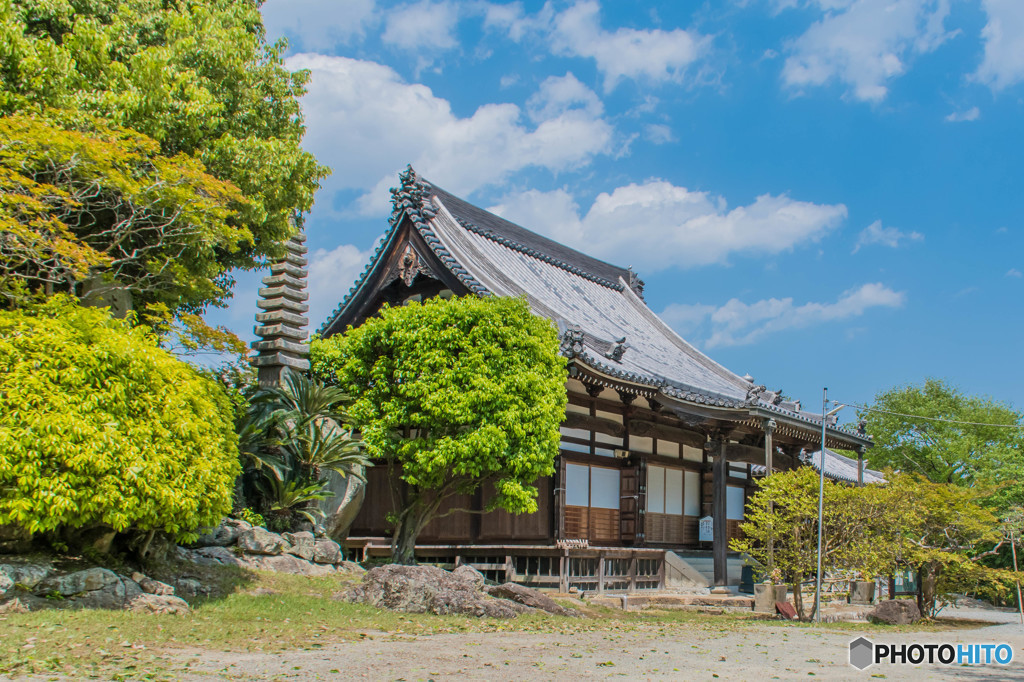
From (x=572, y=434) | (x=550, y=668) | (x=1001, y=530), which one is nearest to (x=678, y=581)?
(x=572, y=434)

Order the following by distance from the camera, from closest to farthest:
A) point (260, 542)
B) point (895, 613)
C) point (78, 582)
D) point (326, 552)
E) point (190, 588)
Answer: point (78, 582) → point (190, 588) → point (260, 542) → point (326, 552) → point (895, 613)

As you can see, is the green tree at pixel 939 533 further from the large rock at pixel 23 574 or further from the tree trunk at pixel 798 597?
the large rock at pixel 23 574

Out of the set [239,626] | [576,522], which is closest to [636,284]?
[576,522]

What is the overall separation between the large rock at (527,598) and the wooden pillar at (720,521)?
6941mm


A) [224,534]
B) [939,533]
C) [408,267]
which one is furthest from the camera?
[408,267]

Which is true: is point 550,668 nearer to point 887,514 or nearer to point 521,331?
point 521,331

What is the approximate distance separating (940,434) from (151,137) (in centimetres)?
4170

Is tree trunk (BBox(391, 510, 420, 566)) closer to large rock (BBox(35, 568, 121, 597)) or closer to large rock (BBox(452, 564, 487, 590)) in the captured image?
large rock (BBox(452, 564, 487, 590))

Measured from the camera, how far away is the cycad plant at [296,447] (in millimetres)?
17547

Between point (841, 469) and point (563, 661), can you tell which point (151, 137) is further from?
point (841, 469)

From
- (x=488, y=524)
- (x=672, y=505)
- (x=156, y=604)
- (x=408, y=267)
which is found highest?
(x=408, y=267)

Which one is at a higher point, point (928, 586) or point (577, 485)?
point (577, 485)

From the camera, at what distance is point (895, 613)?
18.3 meters

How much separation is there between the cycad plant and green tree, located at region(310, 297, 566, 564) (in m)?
0.60
